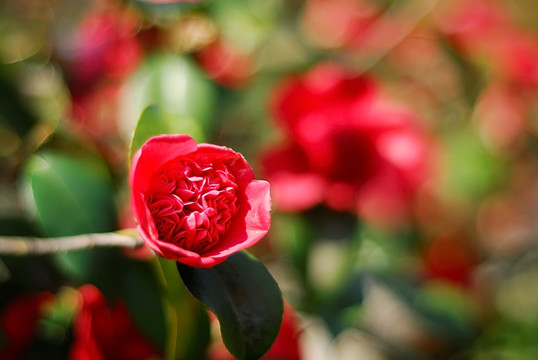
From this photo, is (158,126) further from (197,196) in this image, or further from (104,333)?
(104,333)

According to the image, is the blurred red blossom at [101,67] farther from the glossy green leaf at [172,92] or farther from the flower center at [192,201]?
the flower center at [192,201]

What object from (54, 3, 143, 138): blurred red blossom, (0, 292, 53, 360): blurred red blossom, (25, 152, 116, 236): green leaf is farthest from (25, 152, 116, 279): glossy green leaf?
(54, 3, 143, 138): blurred red blossom

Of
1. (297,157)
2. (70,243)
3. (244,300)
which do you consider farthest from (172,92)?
Result: (244,300)

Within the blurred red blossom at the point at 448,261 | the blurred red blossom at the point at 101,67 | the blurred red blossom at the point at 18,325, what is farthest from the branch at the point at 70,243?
the blurred red blossom at the point at 448,261

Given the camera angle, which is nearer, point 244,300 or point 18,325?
point 244,300

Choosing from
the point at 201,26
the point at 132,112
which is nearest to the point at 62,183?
the point at 132,112

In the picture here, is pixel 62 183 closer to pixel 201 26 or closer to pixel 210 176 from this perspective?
pixel 210 176
